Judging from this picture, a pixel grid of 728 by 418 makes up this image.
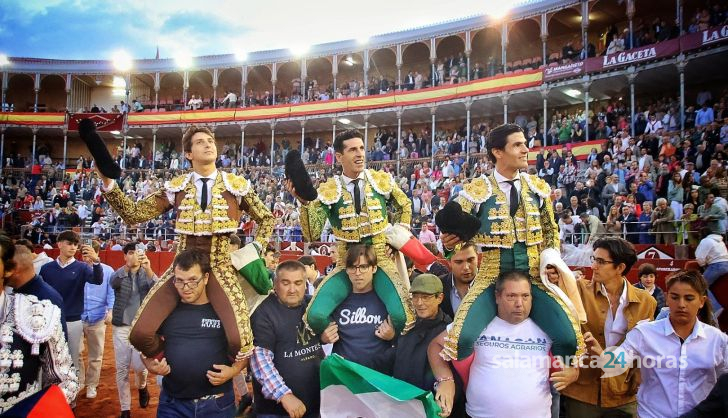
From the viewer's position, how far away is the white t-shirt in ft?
10.1

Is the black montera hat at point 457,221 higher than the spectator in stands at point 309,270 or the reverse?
higher

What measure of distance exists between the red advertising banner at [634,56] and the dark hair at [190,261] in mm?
18118

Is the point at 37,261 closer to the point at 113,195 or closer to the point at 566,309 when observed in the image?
the point at 113,195

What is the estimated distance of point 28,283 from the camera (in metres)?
3.11

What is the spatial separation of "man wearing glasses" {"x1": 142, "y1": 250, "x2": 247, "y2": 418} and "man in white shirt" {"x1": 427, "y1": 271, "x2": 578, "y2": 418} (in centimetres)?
140

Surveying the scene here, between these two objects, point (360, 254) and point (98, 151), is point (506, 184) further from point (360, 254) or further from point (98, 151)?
point (98, 151)

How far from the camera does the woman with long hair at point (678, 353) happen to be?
118 inches

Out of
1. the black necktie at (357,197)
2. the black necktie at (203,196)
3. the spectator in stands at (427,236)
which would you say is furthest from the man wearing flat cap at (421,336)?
the spectator in stands at (427,236)

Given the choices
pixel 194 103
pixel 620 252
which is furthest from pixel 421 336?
pixel 194 103

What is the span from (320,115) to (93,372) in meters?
21.7

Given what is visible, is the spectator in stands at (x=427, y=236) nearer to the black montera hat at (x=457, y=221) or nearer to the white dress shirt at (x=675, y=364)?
the black montera hat at (x=457, y=221)

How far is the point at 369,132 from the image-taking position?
1115 inches

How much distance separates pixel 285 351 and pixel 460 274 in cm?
147

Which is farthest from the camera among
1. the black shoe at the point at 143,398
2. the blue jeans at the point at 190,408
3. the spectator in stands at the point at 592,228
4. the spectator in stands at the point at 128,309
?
the spectator in stands at the point at 592,228
